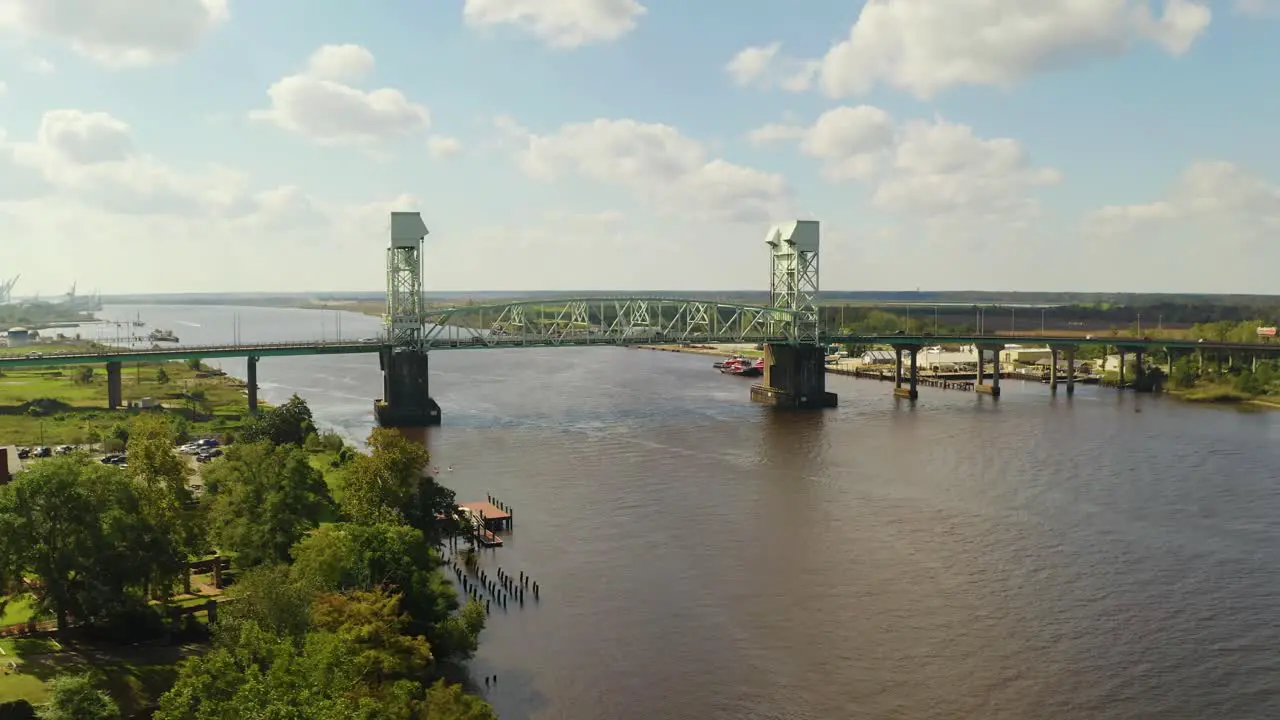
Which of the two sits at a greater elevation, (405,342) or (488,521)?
(405,342)

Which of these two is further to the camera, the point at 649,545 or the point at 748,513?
the point at 748,513

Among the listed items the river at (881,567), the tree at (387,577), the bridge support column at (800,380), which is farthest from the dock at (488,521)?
the bridge support column at (800,380)

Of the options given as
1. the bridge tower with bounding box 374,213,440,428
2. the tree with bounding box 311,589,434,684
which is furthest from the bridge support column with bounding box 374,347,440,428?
the tree with bounding box 311,589,434,684

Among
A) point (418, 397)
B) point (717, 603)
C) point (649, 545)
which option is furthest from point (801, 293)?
point (717, 603)

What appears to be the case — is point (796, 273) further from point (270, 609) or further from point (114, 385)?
point (270, 609)

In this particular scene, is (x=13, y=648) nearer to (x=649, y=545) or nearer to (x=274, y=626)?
(x=274, y=626)

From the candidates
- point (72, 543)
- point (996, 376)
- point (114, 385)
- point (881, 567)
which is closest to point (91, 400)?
point (114, 385)

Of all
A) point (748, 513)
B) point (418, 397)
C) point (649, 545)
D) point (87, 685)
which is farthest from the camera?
point (418, 397)
